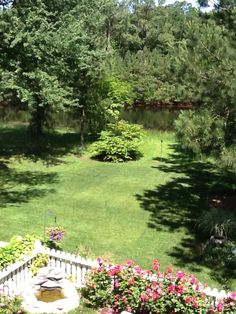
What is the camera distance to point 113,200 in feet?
56.4

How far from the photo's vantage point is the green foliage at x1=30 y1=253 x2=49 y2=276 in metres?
9.71

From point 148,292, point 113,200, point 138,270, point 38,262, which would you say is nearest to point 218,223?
point 113,200

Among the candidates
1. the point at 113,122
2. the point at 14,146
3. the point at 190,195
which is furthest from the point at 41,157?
the point at 190,195

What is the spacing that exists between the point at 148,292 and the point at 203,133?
200 inches

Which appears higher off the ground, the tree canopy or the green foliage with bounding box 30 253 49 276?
the tree canopy

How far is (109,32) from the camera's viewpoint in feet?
237

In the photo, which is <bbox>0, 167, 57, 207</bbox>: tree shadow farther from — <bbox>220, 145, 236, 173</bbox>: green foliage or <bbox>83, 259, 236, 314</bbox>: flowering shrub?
<bbox>220, 145, 236, 173</bbox>: green foliage

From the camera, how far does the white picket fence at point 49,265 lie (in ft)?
29.9

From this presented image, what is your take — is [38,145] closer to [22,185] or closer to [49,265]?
[22,185]

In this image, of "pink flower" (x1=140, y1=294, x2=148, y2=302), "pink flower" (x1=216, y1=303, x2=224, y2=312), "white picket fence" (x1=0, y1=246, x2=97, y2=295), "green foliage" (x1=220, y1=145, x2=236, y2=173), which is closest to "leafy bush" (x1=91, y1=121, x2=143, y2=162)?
"green foliage" (x1=220, y1=145, x2=236, y2=173)

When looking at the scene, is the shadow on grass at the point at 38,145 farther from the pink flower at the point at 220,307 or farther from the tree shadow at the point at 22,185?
the pink flower at the point at 220,307

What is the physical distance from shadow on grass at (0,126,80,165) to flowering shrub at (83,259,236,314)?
48.8 feet

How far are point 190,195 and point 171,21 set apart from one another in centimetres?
6573

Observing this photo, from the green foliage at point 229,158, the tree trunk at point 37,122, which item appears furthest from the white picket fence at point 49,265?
the tree trunk at point 37,122
